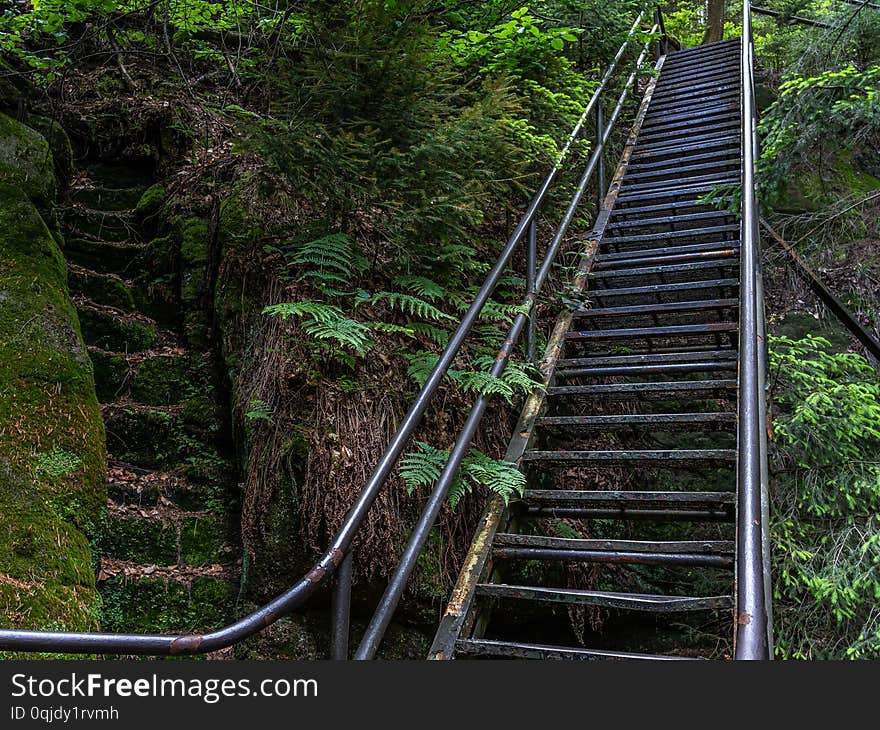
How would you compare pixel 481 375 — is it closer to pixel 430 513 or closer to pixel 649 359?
pixel 430 513

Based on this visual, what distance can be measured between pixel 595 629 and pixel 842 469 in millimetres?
1831

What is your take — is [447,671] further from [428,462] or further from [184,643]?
[428,462]

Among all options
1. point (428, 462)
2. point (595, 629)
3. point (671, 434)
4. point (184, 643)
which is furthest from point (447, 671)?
point (671, 434)

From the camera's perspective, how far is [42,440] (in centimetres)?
310

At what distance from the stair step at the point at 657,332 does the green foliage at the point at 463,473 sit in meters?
1.57

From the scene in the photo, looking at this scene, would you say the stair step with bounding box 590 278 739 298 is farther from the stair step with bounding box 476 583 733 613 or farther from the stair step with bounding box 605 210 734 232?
the stair step with bounding box 476 583 733 613

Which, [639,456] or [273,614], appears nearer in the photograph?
[273,614]

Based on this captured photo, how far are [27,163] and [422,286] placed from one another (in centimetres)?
277

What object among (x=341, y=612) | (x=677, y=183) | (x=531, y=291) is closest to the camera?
(x=341, y=612)

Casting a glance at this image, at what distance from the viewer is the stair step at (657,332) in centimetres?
430

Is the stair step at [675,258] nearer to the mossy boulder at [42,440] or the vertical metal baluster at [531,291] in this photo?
the vertical metal baluster at [531,291]

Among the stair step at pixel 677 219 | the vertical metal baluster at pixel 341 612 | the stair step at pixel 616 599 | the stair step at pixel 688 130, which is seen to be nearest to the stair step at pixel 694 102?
the stair step at pixel 688 130

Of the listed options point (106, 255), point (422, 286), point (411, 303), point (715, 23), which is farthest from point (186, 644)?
point (715, 23)

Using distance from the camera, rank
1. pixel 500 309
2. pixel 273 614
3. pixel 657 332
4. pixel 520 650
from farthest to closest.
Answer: pixel 657 332, pixel 500 309, pixel 520 650, pixel 273 614
